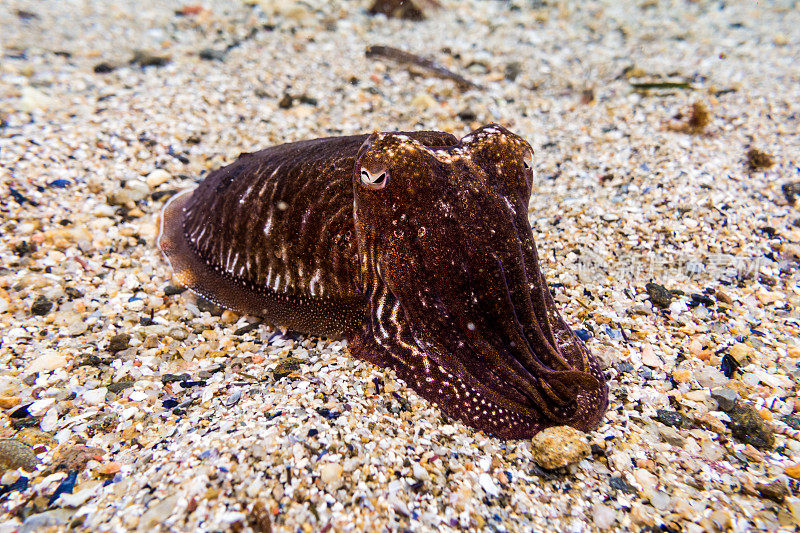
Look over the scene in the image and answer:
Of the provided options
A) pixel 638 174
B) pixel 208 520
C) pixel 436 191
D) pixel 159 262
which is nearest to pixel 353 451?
pixel 208 520

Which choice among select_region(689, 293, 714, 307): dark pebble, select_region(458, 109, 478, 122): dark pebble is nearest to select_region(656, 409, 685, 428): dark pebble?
select_region(689, 293, 714, 307): dark pebble

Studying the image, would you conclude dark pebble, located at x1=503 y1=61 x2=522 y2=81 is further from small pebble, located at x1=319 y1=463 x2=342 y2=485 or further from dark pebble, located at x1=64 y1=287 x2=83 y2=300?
small pebble, located at x1=319 y1=463 x2=342 y2=485

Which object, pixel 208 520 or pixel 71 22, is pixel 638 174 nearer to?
pixel 208 520

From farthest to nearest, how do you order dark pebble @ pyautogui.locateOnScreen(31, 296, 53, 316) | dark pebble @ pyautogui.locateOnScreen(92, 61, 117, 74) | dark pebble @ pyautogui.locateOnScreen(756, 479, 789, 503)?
dark pebble @ pyautogui.locateOnScreen(92, 61, 117, 74)
dark pebble @ pyautogui.locateOnScreen(31, 296, 53, 316)
dark pebble @ pyautogui.locateOnScreen(756, 479, 789, 503)

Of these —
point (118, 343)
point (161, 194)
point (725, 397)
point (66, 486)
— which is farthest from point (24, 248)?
point (725, 397)

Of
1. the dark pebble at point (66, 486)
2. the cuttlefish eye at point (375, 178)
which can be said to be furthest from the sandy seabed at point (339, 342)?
the cuttlefish eye at point (375, 178)

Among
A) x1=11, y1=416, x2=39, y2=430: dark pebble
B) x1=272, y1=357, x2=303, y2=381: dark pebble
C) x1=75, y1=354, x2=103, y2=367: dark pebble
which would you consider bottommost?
x1=11, y1=416, x2=39, y2=430: dark pebble
